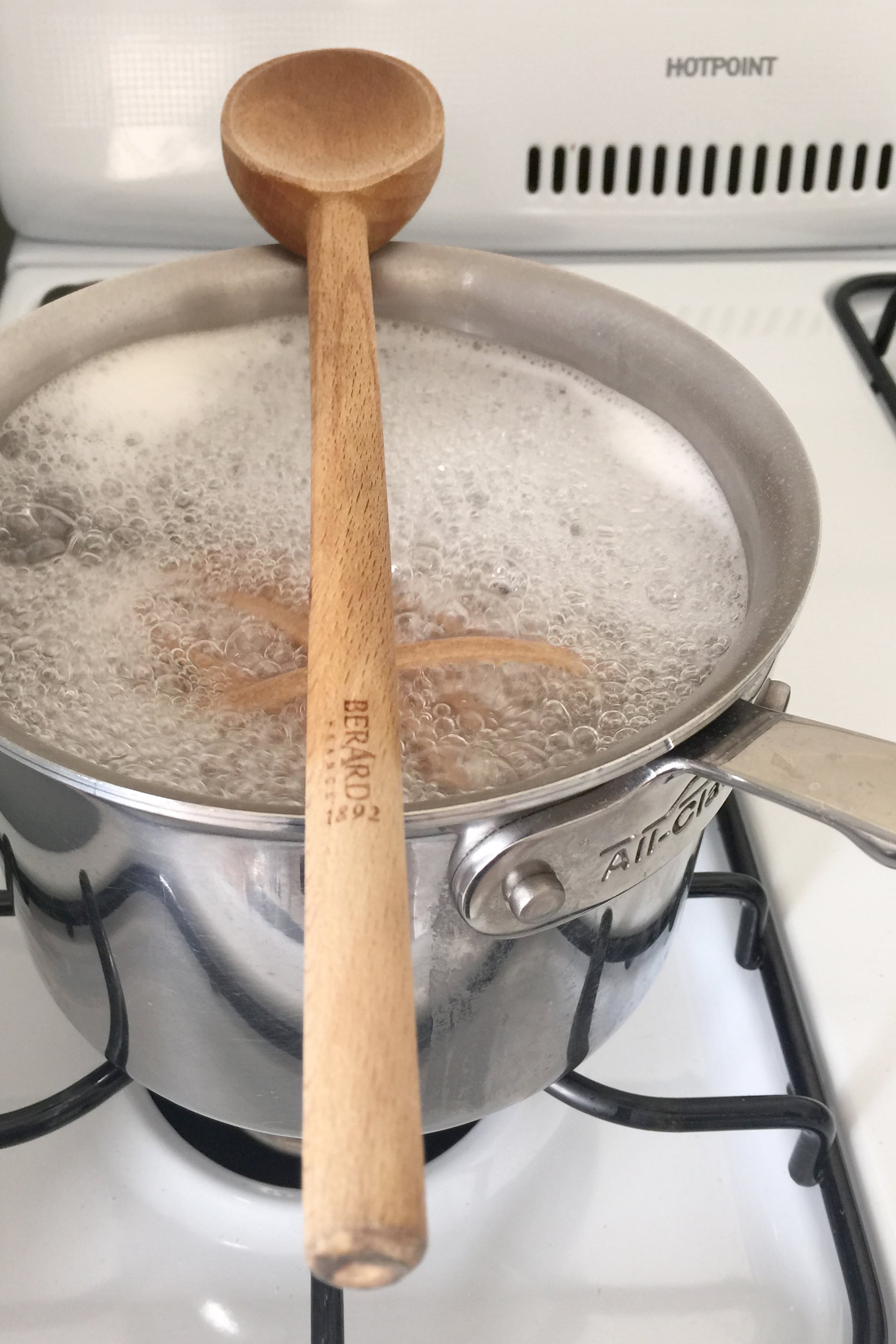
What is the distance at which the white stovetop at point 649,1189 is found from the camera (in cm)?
36

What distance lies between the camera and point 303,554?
0.43 m

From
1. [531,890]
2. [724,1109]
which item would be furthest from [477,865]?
[724,1109]

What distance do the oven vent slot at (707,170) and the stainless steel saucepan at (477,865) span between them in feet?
0.80

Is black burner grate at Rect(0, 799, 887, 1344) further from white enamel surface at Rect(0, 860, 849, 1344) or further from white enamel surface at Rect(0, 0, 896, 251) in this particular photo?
white enamel surface at Rect(0, 0, 896, 251)

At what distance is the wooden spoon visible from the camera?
18cm

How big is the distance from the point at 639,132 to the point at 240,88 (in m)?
0.26

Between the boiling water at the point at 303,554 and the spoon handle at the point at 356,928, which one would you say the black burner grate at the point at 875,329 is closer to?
the boiling water at the point at 303,554

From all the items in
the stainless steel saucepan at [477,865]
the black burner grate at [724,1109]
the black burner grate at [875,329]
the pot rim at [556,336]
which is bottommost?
the black burner grate at [724,1109]

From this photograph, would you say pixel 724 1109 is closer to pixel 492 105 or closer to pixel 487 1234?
pixel 487 1234

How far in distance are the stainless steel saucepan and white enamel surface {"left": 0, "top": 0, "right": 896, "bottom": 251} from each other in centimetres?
23

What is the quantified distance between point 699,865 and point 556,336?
0.22 m

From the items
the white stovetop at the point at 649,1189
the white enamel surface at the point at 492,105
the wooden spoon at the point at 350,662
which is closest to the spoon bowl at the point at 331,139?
the wooden spoon at the point at 350,662

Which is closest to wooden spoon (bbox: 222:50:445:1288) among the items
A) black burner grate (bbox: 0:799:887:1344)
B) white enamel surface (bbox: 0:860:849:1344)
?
black burner grate (bbox: 0:799:887:1344)

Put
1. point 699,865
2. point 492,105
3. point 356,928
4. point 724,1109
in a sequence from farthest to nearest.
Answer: point 492,105, point 699,865, point 724,1109, point 356,928
